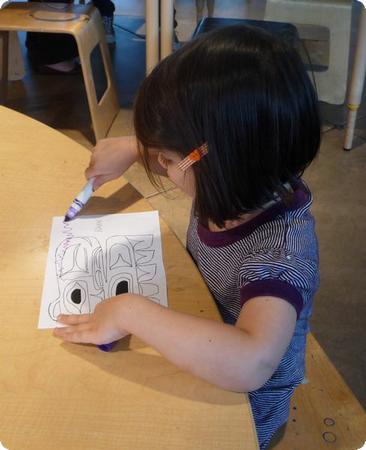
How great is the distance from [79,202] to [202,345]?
1.06 ft

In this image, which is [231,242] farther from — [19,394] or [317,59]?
[317,59]

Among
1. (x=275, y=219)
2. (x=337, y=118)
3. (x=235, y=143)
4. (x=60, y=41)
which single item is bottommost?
(x=337, y=118)

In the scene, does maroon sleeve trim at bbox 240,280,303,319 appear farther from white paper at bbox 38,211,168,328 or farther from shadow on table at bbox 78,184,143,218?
shadow on table at bbox 78,184,143,218

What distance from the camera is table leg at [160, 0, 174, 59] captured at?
1796 mm

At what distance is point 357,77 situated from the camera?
1.83 metres

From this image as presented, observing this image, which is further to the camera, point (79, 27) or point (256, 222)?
point (79, 27)

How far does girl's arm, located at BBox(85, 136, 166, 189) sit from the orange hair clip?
0.63ft

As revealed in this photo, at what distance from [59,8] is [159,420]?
1.98 metres

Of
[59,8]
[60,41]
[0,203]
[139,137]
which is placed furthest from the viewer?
[60,41]

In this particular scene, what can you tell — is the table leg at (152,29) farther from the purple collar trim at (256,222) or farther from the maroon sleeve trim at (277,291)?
the maroon sleeve trim at (277,291)

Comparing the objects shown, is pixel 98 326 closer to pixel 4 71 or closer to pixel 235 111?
pixel 235 111

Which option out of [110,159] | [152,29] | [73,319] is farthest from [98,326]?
[152,29]

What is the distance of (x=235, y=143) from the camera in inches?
20.4

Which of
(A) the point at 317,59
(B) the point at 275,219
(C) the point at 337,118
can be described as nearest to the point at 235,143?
(B) the point at 275,219
